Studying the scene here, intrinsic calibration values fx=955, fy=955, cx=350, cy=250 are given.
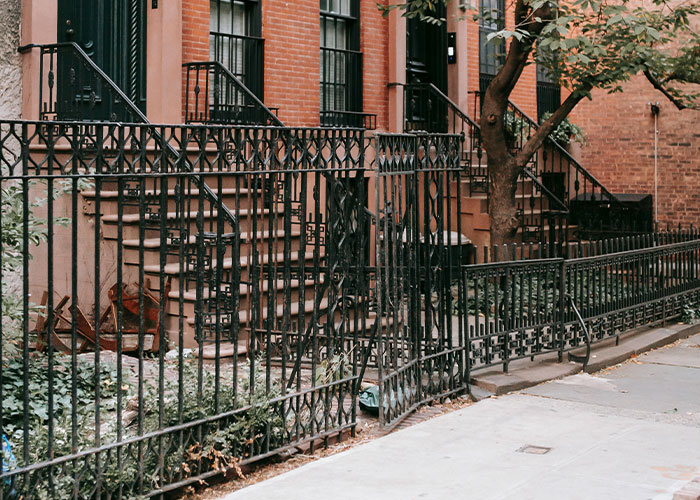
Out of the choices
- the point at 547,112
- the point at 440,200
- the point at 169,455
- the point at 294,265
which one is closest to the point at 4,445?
the point at 169,455

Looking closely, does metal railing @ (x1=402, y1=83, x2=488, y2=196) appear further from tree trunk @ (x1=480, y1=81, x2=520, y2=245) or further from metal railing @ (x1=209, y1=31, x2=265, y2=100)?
metal railing @ (x1=209, y1=31, x2=265, y2=100)

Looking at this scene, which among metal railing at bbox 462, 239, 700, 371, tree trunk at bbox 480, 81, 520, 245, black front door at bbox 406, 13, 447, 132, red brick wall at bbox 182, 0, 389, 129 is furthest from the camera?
black front door at bbox 406, 13, 447, 132

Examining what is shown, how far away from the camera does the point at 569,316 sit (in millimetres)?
10195

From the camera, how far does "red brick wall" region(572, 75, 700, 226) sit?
19.9 metres

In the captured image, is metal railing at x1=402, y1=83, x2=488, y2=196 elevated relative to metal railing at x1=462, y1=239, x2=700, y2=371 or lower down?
elevated

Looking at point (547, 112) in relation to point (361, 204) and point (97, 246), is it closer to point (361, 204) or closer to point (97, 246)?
point (361, 204)

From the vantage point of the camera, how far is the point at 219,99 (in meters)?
12.9

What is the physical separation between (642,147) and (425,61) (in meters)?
5.81

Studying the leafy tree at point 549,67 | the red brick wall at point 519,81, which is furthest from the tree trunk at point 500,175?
the red brick wall at point 519,81

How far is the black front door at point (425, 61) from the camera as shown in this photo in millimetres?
16922

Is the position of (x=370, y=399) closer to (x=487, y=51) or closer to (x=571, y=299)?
(x=571, y=299)

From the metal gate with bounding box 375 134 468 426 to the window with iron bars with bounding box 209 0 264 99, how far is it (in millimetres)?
5933

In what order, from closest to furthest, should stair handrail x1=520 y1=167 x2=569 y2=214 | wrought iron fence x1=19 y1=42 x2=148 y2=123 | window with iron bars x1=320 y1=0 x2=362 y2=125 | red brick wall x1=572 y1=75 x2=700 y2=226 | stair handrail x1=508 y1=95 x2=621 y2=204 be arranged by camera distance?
wrought iron fence x1=19 y1=42 x2=148 y2=123 < window with iron bars x1=320 y1=0 x2=362 y2=125 < stair handrail x1=520 y1=167 x2=569 y2=214 < stair handrail x1=508 y1=95 x2=621 y2=204 < red brick wall x1=572 y1=75 x2=700 y2=226

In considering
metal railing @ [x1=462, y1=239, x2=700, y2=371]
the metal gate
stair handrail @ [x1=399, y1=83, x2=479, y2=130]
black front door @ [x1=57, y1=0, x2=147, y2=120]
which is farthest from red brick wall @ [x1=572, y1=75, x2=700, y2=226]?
the metal gate
